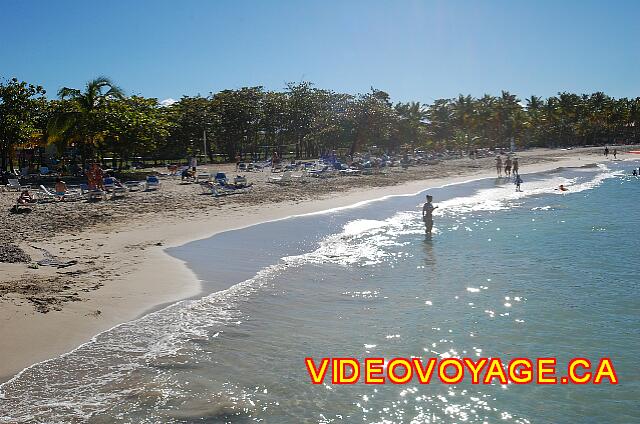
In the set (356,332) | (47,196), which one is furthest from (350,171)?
(356,332)

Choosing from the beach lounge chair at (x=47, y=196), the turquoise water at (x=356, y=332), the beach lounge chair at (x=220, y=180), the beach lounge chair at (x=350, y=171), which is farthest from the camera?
the beach lounge chair at (x=350, y=171)

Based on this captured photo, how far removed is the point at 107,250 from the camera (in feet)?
46.6

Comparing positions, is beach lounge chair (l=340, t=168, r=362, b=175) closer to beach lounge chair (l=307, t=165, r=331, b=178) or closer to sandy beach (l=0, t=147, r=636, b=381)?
beach lounge chair (l=307, t=165, r=331, b=178)

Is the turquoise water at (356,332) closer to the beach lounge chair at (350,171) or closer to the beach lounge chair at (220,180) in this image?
the beach lounge chair at (220,180)

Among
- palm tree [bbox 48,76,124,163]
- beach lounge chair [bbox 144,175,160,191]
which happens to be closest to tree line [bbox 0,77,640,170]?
palm tree [bbox 48,76,124,163]

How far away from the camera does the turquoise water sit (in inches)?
253

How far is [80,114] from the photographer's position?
2969 cm

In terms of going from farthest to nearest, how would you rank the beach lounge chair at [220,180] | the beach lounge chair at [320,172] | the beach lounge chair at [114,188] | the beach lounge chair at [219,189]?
the beach lounge chair at [320,172] < the beach lounge chair at [220,180] < the beach lounge chair at [219,189] < the beach lounge chair at [114,188]

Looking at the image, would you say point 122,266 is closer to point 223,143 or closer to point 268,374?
point 268,374

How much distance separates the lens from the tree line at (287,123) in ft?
101

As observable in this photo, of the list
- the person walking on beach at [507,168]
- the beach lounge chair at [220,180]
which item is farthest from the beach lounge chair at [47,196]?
the person walking on beach at [507,168]

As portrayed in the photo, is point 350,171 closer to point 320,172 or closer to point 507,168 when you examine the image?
point 320,172

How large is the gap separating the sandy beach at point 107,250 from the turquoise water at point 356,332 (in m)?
0.64

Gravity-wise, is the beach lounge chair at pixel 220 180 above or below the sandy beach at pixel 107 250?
above
